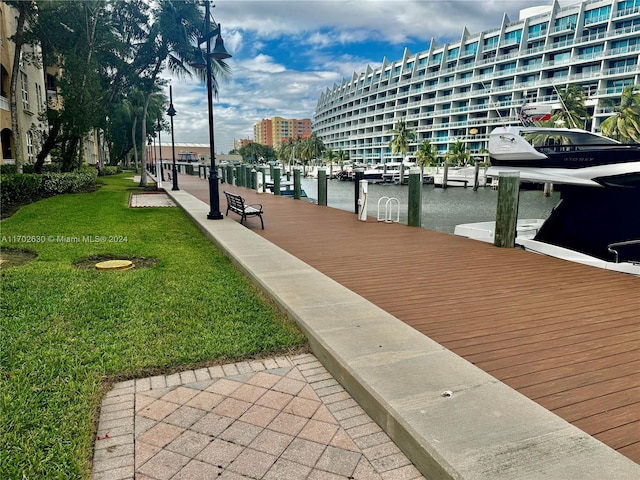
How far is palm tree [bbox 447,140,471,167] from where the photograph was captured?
78750 mm

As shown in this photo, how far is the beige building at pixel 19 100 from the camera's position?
21.9 metres

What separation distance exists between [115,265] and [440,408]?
19.2ft

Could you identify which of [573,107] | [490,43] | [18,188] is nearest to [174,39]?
[18,188]

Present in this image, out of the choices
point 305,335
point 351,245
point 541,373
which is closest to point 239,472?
point 305,335

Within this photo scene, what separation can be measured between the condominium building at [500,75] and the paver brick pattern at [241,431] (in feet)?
146

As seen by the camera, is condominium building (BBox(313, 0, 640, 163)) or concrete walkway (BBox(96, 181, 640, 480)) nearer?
concrete walkway (BBox(96, 181, 640, 480))

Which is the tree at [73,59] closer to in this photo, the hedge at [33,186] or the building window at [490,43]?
the hedge at [33,186]

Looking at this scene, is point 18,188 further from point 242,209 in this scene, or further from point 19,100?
point 19,100

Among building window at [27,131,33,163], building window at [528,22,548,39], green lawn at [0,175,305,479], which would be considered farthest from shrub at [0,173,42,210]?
building window at [528,22,548,39]

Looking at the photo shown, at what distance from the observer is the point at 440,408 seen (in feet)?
9.64

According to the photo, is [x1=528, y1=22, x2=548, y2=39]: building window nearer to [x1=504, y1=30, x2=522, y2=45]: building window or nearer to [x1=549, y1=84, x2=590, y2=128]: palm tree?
[x1=504, y1=30, x2=522, y2=45]: building window

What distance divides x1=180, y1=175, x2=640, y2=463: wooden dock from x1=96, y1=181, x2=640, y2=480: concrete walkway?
0.92 ft

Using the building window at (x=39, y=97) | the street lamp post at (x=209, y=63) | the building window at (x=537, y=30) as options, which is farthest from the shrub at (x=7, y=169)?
the building window at (x=537, y=30)

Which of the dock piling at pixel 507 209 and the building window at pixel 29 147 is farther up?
the building window at pixel 29 147
